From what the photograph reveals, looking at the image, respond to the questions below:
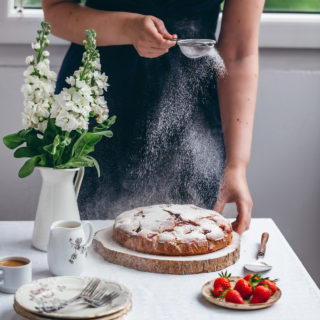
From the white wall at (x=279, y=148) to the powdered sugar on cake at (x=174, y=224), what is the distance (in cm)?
100

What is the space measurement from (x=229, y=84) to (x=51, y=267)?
34.8 inches

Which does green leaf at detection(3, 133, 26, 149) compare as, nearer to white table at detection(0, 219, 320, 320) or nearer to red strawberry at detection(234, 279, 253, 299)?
white table at detection(0, 219, 320, 320)

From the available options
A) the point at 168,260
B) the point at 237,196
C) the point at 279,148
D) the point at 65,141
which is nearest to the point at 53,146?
the point at 65,141

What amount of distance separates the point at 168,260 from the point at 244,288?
0.20 metres

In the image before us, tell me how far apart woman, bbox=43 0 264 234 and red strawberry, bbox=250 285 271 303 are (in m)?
0.66

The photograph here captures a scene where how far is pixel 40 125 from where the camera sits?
1.26 meters

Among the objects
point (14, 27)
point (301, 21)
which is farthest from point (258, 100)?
point (14, 27)

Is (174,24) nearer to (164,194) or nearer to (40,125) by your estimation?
(164,194)

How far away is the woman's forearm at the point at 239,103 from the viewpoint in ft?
5.72

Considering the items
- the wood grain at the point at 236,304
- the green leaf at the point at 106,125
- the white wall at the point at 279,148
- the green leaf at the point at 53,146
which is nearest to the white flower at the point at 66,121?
the green leaf at the point at 53,146

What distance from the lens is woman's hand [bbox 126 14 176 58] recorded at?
1.54 meters

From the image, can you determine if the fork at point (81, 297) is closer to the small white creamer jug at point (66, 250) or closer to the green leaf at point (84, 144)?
the small white creamer jug at point (66, 250)

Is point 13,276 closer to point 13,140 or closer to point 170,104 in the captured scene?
point 13,140

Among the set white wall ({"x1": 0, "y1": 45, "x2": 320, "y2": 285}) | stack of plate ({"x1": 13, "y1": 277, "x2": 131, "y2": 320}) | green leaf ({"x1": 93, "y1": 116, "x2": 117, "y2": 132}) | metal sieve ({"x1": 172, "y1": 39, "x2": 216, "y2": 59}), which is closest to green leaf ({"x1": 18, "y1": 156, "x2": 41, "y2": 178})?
green leaf ({"x1": 93, "y1": 116, "x2": 117, "y2": 132})
